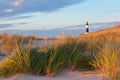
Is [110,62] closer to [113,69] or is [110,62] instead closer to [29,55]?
[113,69]

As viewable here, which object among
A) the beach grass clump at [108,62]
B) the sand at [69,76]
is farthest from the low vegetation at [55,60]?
the sand at [69,76]

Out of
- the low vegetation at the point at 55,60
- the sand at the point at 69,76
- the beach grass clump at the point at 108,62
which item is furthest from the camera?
the low vegetation at the point at 55,60

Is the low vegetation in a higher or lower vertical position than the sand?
higher

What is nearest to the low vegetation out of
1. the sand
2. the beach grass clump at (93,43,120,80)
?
the beach grass clump at (93,43,120,80)

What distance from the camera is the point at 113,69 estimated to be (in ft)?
26.0

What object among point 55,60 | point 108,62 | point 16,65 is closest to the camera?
point 108,62

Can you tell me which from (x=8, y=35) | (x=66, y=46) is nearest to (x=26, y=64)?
(x=66, y=46)

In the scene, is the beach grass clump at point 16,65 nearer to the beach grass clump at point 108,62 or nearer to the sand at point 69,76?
the sand at point 69,76

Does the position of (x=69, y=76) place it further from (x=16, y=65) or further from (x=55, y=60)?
(x=16, y=65)

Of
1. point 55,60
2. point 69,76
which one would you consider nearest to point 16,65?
point 55,60

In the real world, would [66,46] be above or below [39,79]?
above

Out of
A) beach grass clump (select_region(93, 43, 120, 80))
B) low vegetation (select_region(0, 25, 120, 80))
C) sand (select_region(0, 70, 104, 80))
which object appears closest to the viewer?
beach grass clump (select_region(93, 43, 120, 80))

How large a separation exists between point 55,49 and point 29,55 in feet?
2.56

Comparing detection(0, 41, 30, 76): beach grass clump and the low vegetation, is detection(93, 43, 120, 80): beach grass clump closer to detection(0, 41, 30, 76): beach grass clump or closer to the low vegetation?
the low vegetation
